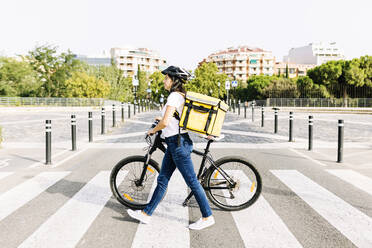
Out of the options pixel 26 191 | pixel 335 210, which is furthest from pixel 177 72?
pixel 26 191

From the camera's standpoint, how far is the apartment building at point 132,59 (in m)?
131

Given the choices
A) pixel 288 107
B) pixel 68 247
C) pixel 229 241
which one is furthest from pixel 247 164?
pixel 288 107

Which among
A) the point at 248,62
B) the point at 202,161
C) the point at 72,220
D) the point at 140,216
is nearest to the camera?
the point at 140,216

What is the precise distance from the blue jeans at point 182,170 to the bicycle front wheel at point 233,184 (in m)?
0.49

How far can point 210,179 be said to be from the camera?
15.1ft

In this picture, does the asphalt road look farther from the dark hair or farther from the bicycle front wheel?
the dark hair

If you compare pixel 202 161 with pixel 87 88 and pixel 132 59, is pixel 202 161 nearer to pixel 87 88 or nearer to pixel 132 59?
pixel 87 88

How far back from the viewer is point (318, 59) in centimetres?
12762

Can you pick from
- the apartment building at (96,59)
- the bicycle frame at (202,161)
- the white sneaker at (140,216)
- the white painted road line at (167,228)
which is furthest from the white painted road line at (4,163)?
the apartment building at (96,59)

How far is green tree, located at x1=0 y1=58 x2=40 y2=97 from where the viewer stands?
2309 inches

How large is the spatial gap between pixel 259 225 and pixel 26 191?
358 centimetres

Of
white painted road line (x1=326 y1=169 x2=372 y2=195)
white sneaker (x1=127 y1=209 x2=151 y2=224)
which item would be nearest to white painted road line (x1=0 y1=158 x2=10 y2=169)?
white sneaker (x1=127 y1=209 x2=151 y2=224)

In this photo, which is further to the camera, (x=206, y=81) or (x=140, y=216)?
(x=206, y=81)

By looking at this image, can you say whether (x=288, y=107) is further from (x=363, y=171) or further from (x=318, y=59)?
(x=318, y=59)
